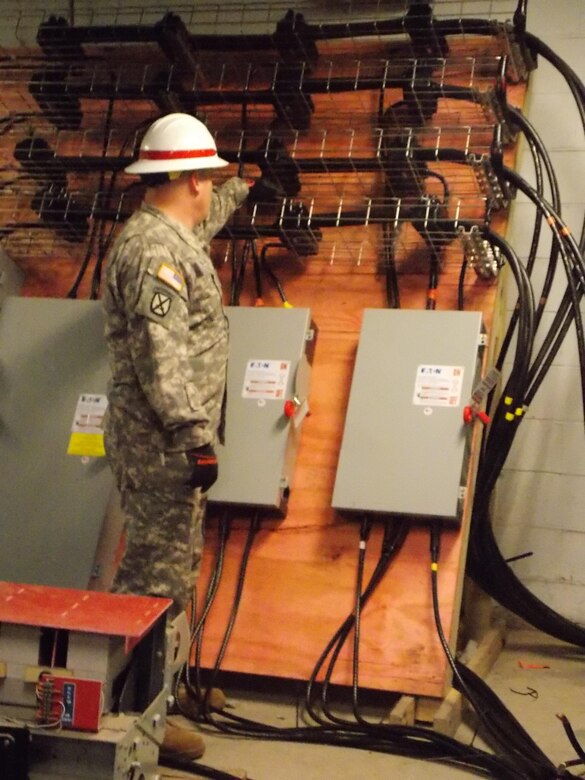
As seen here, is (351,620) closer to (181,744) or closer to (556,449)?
(181,744)

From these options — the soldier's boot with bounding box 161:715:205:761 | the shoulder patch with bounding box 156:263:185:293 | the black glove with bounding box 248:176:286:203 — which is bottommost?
the soldier's boot with bounding box 161:715:205:761

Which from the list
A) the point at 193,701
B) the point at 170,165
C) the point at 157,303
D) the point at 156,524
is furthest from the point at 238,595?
the point at 170,165

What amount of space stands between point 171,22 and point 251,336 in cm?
119

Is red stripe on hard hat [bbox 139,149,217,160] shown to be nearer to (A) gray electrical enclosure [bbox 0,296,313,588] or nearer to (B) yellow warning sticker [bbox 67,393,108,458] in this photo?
(A) gray electrical enclosure [bbox 0,296,313,588]

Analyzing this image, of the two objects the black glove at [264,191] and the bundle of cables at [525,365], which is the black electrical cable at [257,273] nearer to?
the black glove at [264,191]

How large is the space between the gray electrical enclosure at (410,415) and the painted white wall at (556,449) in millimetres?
750

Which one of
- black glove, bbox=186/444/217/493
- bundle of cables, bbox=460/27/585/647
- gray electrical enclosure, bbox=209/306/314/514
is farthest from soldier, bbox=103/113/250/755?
bundle of cables, bbox=460/27/585/647

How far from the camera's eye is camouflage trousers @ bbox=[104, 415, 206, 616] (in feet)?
8.37

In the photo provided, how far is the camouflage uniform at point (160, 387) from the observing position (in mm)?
2477

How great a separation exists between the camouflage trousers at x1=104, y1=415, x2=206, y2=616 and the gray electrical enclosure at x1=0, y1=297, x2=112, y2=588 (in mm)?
455

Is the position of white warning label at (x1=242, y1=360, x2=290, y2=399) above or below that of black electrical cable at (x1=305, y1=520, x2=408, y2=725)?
above

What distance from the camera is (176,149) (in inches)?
106

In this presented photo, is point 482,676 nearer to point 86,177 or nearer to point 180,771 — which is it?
point 180,771

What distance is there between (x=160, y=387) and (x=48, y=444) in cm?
86
